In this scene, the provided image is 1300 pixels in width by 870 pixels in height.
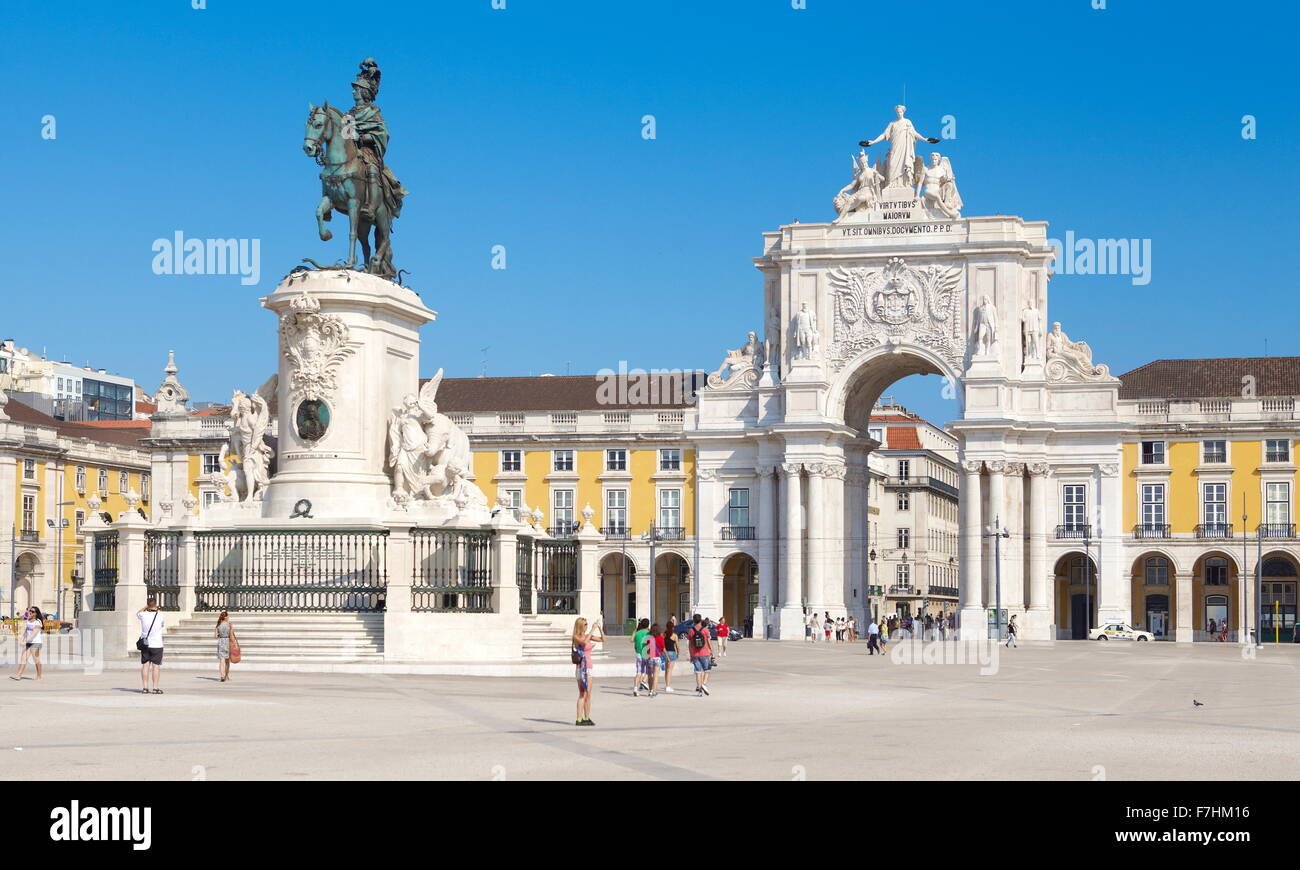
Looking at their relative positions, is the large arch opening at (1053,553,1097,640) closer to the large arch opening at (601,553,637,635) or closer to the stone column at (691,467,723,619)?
the stone column at (691,467,723,619)

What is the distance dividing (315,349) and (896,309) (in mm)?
50375

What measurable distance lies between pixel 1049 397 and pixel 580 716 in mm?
60630

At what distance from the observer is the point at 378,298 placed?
32.8 m

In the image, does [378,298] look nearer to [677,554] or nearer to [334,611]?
[334,611]

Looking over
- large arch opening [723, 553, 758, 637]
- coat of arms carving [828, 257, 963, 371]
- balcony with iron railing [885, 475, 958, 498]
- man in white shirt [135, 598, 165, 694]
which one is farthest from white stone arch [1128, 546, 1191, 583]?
man in white shirt [135, 598, 165, 694]

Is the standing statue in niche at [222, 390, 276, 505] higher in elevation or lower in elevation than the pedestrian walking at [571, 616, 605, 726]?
higher

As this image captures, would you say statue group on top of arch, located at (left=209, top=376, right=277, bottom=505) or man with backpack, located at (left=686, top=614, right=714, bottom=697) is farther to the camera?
statue group on top of arch, located at (left=209, top=376, right=277, bottom=505)

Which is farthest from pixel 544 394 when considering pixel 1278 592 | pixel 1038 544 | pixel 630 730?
pixel 630 730

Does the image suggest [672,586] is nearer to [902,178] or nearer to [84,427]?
[902,178]

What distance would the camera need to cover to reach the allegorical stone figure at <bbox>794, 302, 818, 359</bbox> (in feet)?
263

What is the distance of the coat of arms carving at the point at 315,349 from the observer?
1272 inches

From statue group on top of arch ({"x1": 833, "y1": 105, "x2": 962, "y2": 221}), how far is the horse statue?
49.9m

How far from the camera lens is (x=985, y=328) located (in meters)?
77.8
